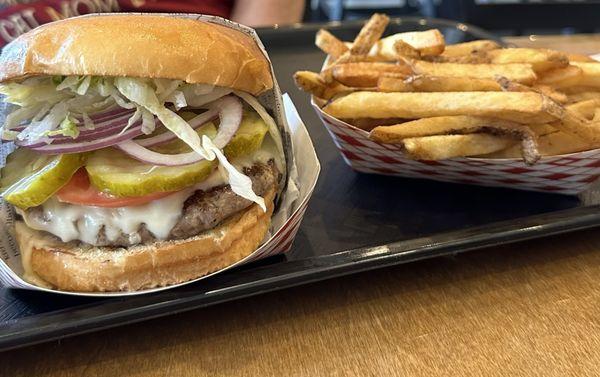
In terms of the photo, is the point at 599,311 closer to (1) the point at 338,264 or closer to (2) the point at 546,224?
(2) the point at 546,224

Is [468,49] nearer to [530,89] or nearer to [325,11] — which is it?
[530,89]

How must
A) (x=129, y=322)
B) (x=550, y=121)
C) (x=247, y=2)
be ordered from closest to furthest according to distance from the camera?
(x=129, y=322) < (x=550, y=121) < (x=247, y=2)

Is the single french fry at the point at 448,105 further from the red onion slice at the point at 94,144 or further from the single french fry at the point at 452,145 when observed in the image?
the red onion slice at the point at 94,144

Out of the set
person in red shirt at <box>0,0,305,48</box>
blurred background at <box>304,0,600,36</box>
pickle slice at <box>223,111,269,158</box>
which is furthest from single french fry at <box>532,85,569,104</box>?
blurred background at <box>304,0,600,36</box>

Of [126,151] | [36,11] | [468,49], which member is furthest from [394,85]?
[36,11]

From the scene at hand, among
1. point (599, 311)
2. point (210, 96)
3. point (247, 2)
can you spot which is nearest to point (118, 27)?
point (210, 96)

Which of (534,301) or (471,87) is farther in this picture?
(471,87)
